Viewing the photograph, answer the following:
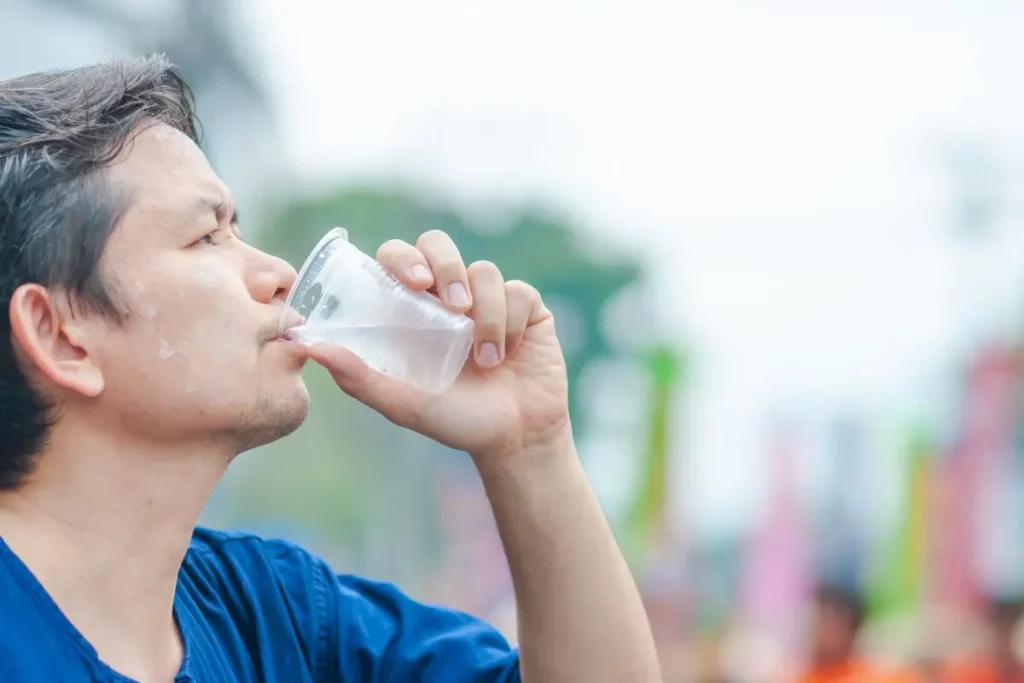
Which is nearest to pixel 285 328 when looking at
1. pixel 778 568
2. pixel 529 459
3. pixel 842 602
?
pixel 529 459

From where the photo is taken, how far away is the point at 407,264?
1.57 metres

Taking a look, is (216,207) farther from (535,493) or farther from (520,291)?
(535,493)

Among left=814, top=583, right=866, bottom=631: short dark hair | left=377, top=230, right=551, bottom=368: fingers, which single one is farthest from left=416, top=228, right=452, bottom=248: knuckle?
left=814, top=583, right=866, bottom=631: short dark hair

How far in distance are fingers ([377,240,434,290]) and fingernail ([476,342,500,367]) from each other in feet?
0.38

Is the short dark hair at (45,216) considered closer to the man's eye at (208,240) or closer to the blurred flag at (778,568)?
the man's eye at (208,240)

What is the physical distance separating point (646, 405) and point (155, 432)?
666 cm

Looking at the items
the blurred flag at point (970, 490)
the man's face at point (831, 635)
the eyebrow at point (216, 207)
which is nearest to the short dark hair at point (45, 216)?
the eyebrow at point (216, 207)

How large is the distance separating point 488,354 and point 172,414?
1.43 ft

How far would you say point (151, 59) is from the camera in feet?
5.95

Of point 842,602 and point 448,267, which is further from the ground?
point 448,267

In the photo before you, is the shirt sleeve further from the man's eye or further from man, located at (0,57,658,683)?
the man's eye

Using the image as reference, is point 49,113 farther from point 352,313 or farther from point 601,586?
point 601,586

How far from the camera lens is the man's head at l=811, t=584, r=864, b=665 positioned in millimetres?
5344

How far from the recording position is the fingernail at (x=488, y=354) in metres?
1.64
